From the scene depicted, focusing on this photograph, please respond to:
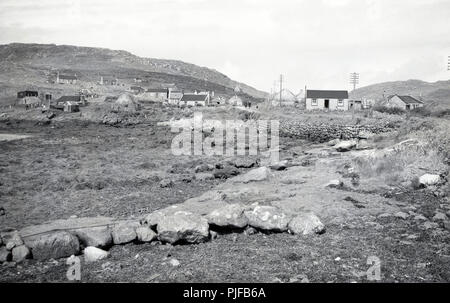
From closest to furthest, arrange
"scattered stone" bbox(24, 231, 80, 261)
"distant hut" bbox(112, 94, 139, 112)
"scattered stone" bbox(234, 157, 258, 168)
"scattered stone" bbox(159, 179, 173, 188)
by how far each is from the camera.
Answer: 1. "scattered stone" bbox(24, 231, 80, 261)
2. "scattered stone" bbox(159, 179, 173, 188)
3. "scattered stone" bbox(234, 157, 258, 168)
4. "distant hut" bbox(112, 94, 139, 112)

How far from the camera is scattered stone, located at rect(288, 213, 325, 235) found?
33.8ft

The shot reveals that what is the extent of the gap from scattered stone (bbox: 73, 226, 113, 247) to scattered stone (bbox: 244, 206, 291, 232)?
401cm

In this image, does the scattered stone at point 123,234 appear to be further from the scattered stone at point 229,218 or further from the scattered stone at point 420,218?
the scattered stone at point 420,218

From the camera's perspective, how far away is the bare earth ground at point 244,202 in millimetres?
8242

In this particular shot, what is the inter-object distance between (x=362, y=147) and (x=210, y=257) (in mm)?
21056

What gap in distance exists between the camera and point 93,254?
9281 mm

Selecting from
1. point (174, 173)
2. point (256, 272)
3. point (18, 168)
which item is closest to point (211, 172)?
point (174, 173)

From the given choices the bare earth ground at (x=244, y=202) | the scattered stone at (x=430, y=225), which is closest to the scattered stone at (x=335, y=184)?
the bare earth ground at (x=244, y=202)

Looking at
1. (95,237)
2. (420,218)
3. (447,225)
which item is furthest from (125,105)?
(447,225)

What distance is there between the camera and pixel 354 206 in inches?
492

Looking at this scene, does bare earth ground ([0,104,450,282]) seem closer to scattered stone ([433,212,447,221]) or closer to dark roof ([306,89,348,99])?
scattered stone ([433,212,447,221])

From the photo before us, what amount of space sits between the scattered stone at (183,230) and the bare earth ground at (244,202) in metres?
0.26

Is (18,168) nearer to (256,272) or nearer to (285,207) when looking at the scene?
(285,207)

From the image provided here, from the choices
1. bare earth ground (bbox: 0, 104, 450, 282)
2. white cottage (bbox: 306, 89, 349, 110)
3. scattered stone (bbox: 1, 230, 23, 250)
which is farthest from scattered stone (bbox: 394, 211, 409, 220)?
white cottage (bbox: 306, 89, 349, 110)
